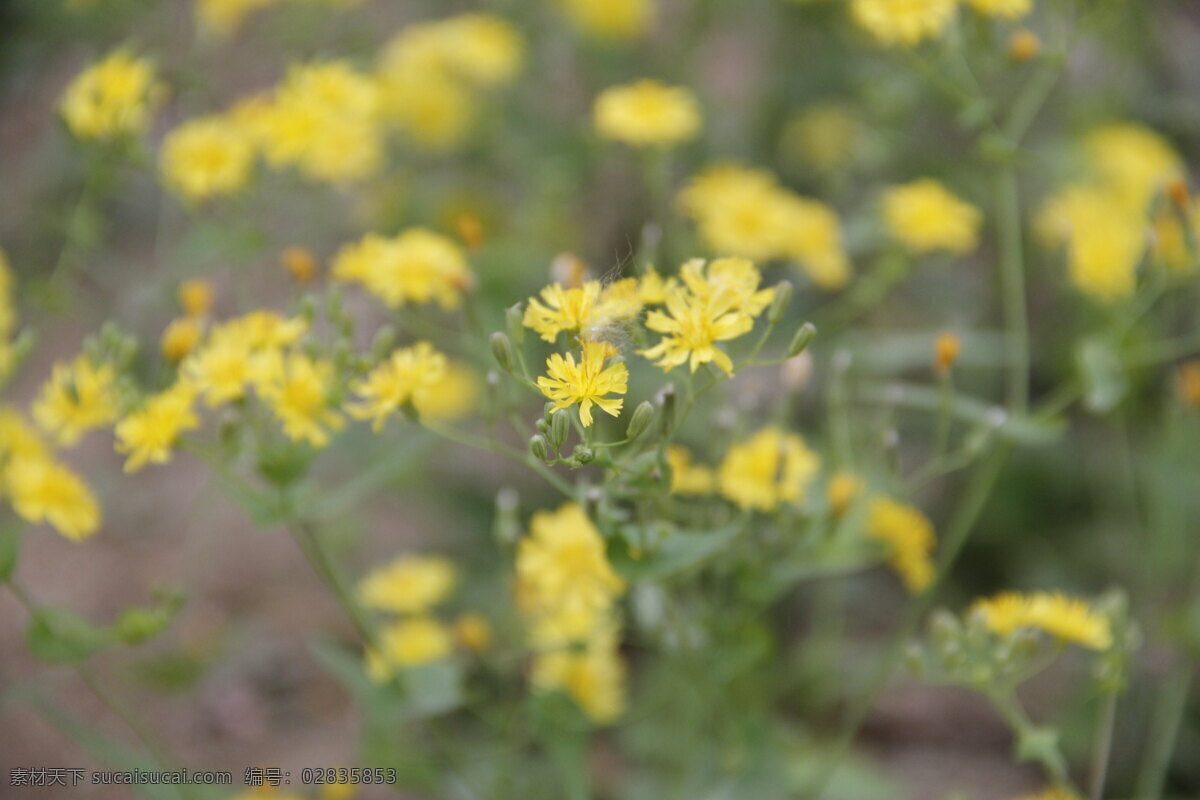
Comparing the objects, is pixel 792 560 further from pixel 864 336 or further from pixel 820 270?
pixel 864 336

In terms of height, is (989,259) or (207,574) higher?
(989,259)

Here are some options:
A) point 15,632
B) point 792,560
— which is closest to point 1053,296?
point 792,560

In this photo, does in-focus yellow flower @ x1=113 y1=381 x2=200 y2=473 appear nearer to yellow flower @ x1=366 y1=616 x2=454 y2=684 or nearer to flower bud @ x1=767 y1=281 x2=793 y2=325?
yellow flower @ x1=366 y1=616 x2=454 y2=684

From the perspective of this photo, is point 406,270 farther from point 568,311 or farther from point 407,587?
point 407,587

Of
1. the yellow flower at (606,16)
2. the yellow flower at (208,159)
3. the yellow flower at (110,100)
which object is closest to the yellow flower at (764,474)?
the yellow flower at (208,159)

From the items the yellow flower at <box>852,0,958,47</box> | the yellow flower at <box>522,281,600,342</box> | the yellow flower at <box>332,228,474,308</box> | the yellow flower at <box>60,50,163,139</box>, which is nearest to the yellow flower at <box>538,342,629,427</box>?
the yellow flower at <box>522,281,600,342</box>

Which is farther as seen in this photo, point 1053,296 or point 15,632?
point 1053,296
